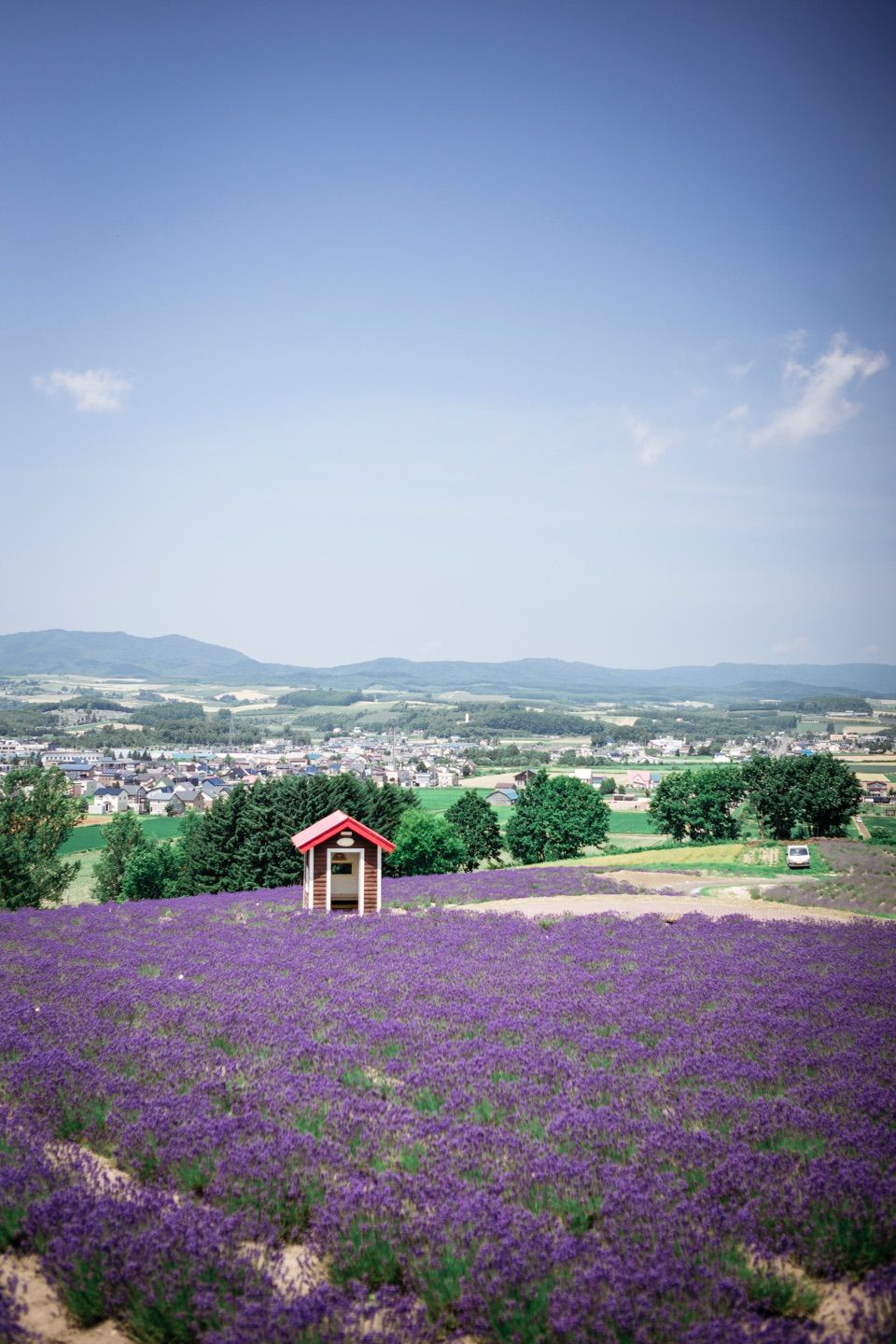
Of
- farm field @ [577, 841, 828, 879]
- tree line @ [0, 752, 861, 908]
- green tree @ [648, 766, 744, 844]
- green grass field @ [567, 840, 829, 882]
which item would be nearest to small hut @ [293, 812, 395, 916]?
green grass field @ [567, 840, 829, 882]

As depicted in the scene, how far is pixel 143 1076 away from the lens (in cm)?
850

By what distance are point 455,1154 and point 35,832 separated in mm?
45313

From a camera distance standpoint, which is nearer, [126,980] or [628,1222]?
[628,1222]

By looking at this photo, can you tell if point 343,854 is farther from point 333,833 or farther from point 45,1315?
point 45,1315

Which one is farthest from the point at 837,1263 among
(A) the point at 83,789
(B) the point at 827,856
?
(A) the point at 83,789

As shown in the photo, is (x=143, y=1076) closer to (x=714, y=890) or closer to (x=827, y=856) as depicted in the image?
(x=714, y=890)

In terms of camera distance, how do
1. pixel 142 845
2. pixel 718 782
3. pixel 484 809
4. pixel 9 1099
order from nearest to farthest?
pixel 9 1099
pixel 142 845
pixel 484 809
pixel 718 782

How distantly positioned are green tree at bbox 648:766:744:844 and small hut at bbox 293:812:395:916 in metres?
48.6

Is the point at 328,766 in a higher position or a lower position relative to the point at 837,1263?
lower

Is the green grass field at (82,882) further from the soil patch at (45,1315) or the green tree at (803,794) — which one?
the green tree at (803,794)

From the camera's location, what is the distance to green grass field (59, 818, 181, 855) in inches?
2972

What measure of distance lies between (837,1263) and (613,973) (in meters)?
8.53

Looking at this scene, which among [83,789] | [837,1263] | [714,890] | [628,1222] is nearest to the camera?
[837,1263]

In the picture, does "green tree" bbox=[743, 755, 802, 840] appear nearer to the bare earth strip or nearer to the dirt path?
the bare earth strip
